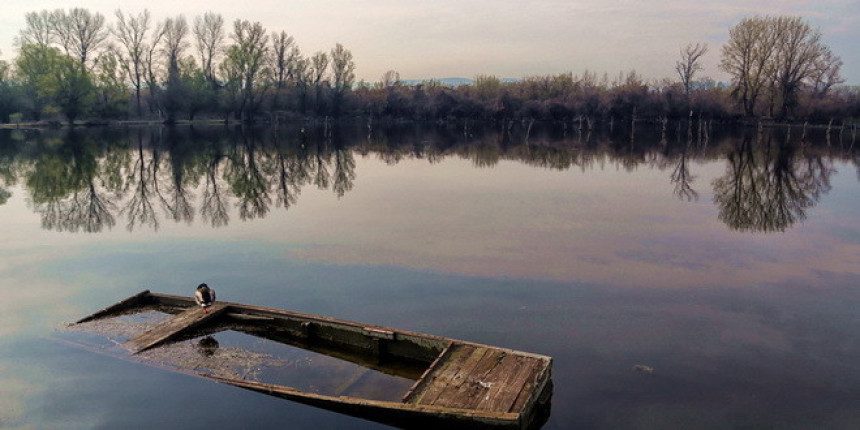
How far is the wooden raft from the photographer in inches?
366

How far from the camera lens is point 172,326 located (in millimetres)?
12992

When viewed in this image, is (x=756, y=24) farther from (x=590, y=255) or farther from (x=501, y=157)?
(x=590, y=255)

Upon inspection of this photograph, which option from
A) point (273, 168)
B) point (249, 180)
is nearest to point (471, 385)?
point (249, 180)

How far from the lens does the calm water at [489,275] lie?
412 inches

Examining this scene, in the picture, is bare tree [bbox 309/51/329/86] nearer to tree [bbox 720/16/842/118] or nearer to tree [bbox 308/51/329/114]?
tree [bbox 308/51/329/114]

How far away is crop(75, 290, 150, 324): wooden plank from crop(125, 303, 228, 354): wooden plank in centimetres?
132

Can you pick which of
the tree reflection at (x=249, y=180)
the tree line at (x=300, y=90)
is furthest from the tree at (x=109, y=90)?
the tree reflection at (x=249, y=180)

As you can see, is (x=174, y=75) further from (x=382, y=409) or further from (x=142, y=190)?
(x=382, y=409)

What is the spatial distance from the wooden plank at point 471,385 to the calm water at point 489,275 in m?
1.43

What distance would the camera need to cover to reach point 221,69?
98.9 meters

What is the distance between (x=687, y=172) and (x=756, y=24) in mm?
72720

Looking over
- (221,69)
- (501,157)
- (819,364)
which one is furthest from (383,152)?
(221,69)

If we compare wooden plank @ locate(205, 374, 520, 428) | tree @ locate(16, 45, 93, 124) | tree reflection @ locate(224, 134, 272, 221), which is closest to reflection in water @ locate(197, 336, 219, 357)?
wooden plank @ locate(205, 374, 520, 428)

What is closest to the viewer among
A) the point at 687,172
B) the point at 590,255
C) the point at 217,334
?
the point at 217,334
